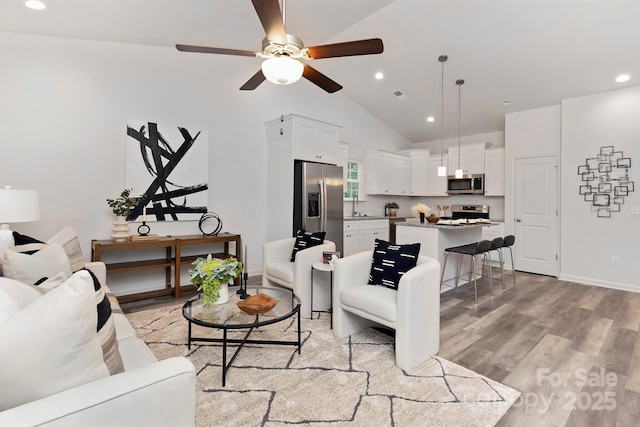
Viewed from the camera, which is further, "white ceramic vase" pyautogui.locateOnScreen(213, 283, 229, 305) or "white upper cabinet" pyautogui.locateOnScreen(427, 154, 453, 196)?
"white upper cabinet" pyautogui.locateOnScreen(427, 154, 453, 196)

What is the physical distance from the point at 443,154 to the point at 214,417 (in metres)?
6.56

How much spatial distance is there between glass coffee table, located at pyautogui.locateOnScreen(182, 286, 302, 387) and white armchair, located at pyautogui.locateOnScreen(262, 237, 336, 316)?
0.49 m

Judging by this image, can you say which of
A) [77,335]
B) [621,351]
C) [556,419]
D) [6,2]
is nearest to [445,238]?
[621,351]

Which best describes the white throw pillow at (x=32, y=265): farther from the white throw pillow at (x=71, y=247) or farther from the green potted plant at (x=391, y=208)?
the green potted plant at (x=391, y=208)

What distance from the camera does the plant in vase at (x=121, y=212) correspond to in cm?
359

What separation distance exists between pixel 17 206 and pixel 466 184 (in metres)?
6.64

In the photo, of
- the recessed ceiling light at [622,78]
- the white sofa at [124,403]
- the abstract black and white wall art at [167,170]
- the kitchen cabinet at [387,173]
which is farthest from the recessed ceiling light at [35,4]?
the recessed ceiling light at [622,78]

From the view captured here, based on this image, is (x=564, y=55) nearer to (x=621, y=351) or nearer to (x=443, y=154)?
(x=443, y=154)

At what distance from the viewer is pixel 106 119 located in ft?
12.1

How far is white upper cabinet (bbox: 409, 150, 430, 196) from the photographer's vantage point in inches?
277

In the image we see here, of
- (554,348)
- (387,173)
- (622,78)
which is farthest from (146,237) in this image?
(622,78)

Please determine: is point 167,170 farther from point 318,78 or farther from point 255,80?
point 318,78

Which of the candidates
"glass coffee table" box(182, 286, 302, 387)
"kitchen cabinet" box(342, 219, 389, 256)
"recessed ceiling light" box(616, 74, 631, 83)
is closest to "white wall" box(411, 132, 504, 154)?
"recessed ceiling light" box(616, 74, 631, 83)

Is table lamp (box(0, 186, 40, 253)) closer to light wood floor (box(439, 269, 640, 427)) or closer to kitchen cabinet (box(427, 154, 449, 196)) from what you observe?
light wood floor (box(439, 269, 640, 427))
